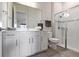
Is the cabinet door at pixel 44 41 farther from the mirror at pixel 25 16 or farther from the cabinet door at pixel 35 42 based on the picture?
the mirror at pixel 25 16

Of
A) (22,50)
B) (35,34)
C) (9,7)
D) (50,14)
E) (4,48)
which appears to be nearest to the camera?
(4,48)

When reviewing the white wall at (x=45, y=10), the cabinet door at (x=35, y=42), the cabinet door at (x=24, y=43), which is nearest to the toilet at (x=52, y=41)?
the cabinet door at (x=35, y=42)

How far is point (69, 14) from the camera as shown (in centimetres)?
370

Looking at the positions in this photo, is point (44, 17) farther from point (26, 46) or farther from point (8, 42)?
point (8, 42)

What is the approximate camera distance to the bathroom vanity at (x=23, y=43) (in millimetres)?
2418

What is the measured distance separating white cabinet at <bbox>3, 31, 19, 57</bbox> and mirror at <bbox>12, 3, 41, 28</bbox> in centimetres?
67

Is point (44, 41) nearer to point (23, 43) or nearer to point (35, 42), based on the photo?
point (35, 42)

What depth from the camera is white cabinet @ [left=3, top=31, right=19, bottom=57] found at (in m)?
2.39

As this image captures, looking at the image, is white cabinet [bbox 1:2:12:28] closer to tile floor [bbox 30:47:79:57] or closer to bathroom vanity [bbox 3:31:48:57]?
bathroom vanity [bbox 3:31:48:57]

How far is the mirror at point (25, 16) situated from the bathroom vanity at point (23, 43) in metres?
0.37

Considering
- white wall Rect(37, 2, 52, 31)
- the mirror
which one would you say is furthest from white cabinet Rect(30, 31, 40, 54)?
white wall Rect(37, 2, 52, 31)

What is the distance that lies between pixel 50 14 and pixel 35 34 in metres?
0.83

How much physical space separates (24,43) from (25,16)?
0.88 meters

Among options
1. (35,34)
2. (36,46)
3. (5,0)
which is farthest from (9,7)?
(36,46)
